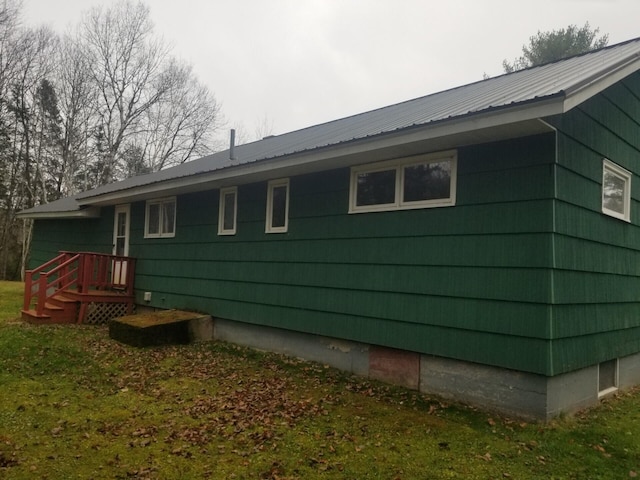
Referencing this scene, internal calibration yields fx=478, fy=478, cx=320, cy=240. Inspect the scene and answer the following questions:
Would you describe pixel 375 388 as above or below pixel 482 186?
below

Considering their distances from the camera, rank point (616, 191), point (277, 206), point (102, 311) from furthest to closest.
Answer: point (102, 311), point (277, 206), point (616, 191)

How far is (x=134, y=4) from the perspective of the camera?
1151 inches

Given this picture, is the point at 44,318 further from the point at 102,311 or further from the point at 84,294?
the point at 102,311

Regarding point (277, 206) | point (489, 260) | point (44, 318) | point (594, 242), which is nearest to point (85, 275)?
point (44, 318)

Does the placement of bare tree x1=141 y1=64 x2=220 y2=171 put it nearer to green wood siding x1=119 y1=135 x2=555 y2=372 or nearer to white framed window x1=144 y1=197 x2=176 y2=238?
white framed window x1=144 y1=197 x2=176 y2=238

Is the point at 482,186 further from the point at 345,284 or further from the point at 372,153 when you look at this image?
the point at 345,284

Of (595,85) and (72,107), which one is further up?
(72,107)

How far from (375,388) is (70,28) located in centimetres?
3078

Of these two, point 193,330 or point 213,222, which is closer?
point 193,330

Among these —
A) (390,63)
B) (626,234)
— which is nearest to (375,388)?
(626,234)

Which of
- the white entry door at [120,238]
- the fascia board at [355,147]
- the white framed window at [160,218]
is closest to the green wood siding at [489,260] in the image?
the fascia board at [355,147]

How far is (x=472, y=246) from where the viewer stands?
540 cm

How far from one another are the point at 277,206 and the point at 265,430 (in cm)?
428

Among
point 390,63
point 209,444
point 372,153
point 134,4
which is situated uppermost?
point 134,4
